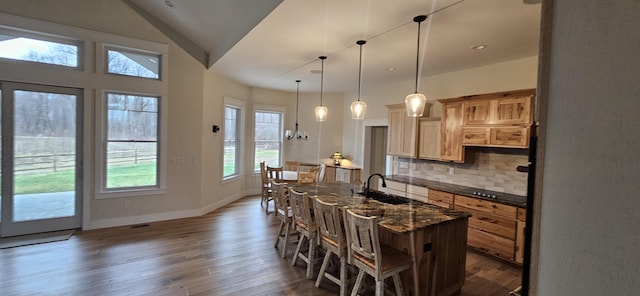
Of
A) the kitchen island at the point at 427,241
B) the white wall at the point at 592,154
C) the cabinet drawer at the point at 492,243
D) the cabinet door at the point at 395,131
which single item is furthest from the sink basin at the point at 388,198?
the white wall at the point at 592,154

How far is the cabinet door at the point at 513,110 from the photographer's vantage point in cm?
334

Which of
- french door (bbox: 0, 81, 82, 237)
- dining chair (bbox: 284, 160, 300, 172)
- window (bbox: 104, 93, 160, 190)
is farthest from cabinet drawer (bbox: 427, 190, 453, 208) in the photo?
french door (bbox: 0, 81, 82, 237)

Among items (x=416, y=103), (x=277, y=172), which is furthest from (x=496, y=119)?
(x=277, y=172)

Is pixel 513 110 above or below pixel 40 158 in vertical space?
above

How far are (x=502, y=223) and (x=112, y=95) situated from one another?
5966mm

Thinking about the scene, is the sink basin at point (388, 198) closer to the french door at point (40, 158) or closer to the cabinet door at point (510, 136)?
the cabinet door at point (510, 136)

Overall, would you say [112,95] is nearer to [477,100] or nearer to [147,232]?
[147,232]

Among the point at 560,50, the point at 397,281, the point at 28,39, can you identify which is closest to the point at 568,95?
the point at 560,50

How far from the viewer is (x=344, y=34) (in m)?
3.16

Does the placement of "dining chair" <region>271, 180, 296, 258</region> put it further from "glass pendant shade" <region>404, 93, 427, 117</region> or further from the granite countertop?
"glass pendant shade" <region>404, 93, 427, 117</region>

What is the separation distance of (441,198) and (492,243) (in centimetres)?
84

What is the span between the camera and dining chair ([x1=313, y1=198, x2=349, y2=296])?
2523 mm

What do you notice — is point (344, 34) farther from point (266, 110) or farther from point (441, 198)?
point (266, 110)

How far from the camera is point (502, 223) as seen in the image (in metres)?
3.41
